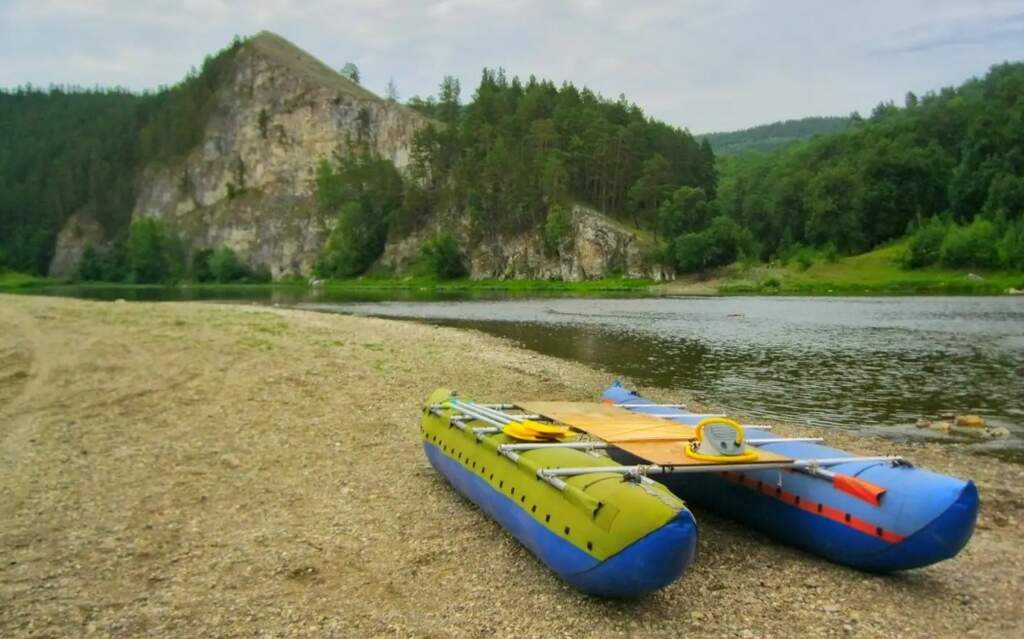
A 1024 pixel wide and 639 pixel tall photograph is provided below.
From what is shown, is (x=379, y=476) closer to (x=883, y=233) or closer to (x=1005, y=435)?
(x=1005, y=435)

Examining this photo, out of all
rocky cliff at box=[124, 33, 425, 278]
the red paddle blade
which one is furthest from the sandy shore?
rocky cliff at box=[124, 33, 425, 278]

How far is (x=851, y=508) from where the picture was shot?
988 cm

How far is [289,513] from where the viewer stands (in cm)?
1216

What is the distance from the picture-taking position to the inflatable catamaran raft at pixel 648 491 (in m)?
8.21

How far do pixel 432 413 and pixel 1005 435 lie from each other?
15.8 meters

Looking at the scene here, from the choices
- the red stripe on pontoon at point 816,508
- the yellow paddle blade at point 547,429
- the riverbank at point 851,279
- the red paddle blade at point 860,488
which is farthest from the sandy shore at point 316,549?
the riverbank at point 851,279

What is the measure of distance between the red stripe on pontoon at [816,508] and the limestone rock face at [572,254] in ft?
369

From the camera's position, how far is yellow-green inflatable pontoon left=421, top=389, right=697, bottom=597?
8.06 metres

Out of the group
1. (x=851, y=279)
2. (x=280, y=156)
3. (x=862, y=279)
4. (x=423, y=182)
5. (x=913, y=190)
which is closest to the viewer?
(x=862, y=279)

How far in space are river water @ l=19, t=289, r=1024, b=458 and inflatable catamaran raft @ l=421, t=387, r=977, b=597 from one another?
429 inches

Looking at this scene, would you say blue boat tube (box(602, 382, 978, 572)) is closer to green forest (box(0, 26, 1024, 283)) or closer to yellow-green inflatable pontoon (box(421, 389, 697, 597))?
yellow-green inflatable pontoon (box(421, 389, 697, 597))

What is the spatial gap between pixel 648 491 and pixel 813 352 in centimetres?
3228

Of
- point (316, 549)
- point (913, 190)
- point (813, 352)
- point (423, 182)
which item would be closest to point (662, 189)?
point (913, 190)

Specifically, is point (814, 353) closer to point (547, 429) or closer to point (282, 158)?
point (547, 429)
